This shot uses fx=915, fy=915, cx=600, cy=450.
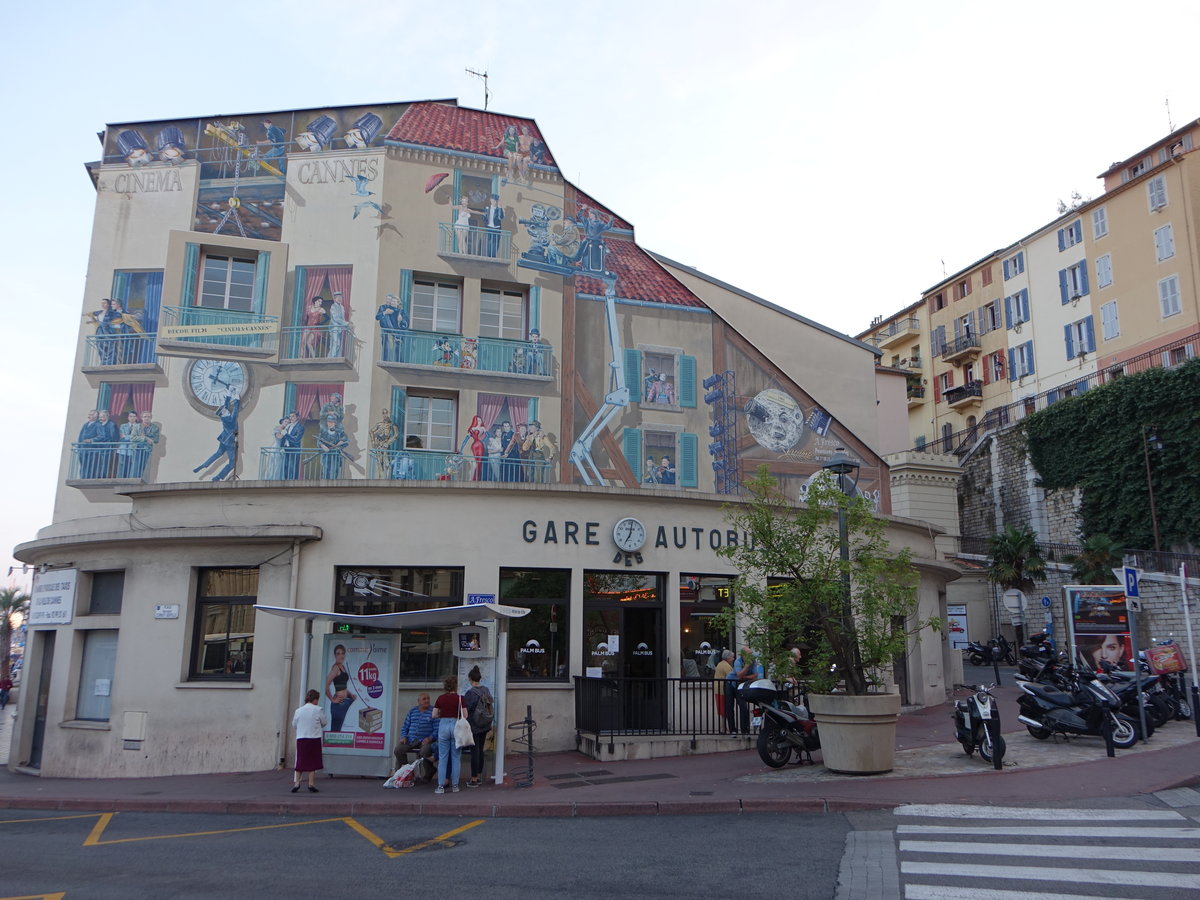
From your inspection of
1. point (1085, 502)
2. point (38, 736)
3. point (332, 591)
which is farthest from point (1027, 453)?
point (38, 736)

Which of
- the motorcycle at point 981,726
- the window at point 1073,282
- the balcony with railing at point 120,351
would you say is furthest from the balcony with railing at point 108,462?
the window at point 1073,282

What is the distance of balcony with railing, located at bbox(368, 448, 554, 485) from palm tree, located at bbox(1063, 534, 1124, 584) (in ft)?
85.5

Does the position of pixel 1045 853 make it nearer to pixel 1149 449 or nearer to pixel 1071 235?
pixel 1149 449

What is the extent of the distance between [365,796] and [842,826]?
257 inches

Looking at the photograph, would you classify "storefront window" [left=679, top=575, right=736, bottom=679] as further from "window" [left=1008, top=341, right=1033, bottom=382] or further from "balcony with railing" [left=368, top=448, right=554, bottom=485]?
"window" [left=1008, top=341, right=1033, bottom=382]

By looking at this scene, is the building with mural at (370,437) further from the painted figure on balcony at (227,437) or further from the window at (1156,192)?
the window at (1156,192)

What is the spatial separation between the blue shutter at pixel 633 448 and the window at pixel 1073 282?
34.3 m

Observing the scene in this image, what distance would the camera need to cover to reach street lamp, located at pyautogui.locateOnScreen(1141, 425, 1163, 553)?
36.1 m

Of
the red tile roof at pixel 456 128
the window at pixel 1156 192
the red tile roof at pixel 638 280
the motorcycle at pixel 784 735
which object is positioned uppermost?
the window at pixel 1156 192

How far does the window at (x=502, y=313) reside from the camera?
22062 mm

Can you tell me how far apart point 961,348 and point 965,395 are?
291cm

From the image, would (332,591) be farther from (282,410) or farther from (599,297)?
(599,297)

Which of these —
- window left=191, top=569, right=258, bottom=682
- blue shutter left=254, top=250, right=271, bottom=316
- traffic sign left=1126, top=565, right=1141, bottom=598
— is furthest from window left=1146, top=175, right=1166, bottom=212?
window left=191, top=569, right=258, bottom=682

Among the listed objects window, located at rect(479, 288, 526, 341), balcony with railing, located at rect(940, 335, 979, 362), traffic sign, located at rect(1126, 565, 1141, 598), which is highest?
balcony with railing, located at rect(940, 335, 979, 362)
